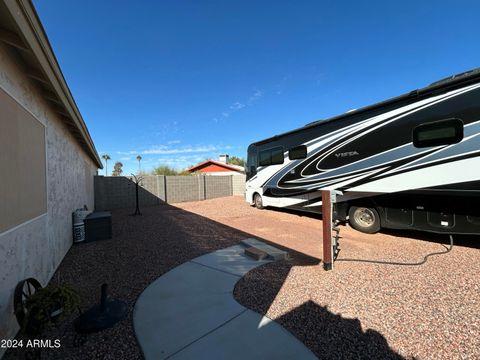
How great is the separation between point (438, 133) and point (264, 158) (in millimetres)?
5783

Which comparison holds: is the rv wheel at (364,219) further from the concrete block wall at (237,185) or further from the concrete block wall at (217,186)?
the concrete block wall at (237,185)

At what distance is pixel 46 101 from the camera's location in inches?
145

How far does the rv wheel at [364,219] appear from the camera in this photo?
5641mm

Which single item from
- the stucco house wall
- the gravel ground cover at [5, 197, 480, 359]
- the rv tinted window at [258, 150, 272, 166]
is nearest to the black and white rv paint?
the gravel ground cover at [5, 197, 480, 359]

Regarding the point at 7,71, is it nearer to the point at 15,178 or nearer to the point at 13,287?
the point at 15,178

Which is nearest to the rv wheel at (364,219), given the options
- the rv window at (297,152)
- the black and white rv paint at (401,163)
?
the black and white rv paint at (401,163)

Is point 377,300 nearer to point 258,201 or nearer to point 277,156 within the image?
point 277,156

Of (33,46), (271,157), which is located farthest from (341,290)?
(271,157)

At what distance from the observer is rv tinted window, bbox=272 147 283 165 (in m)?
8.12

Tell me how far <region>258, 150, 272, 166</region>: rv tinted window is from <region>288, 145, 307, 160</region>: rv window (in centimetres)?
131

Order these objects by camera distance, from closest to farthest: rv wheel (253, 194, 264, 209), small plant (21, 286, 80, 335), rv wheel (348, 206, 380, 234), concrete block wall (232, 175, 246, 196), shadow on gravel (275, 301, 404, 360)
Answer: small plant (21, 286, 80, 335), shadow on gravel (275, 301, 404, 360), rv wheel (348, 206, 380, 234), rv wheel (253, 194, 264, 209), concrete block wall (232, 175, 246, 196)

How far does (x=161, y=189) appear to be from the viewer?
13977 mm

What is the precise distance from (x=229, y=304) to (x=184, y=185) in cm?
1304

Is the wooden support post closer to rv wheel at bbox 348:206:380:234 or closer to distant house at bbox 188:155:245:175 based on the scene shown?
rv wheel at bbox 348:206:380:234
